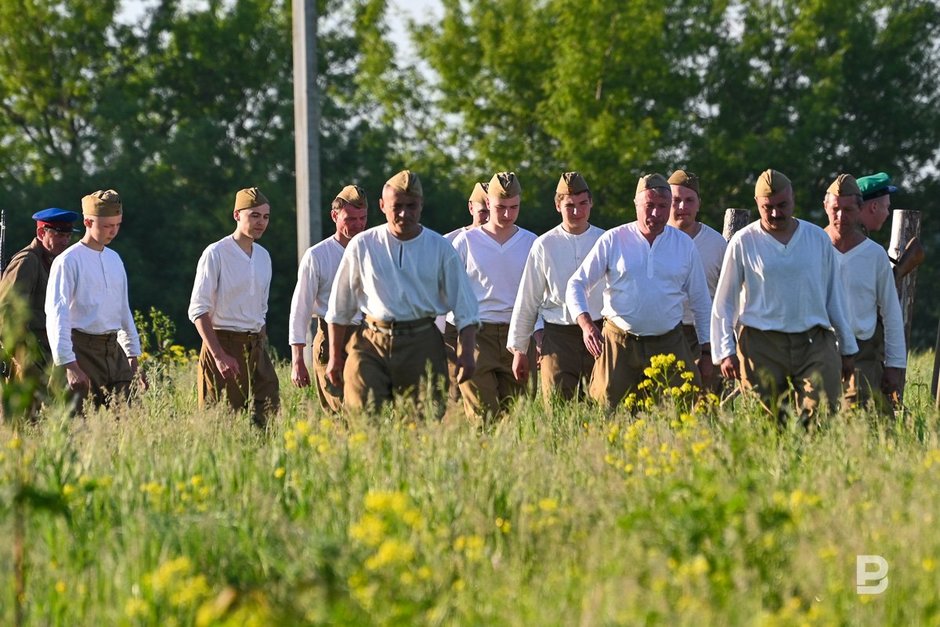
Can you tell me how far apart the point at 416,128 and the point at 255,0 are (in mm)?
6285

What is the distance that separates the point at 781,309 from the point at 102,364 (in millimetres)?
4558

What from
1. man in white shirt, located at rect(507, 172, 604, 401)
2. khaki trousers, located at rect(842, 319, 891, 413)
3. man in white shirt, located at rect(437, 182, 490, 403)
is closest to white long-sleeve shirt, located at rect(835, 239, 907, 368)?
khaki trousers, located at rect(842, 319, 891, 413)

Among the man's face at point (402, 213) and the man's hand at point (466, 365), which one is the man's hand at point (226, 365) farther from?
the man's hand at point (466, 365)

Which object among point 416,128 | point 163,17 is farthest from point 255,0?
point 416,128

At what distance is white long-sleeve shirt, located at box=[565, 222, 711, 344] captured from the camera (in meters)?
10.2

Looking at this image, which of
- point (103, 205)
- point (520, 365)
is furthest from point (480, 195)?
point (103, 205)

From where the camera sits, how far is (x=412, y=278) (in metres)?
9.44

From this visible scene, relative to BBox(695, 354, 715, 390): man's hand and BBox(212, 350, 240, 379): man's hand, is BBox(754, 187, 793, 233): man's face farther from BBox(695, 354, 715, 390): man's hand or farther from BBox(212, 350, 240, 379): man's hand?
BBox(212, 350, 240, 379): man's hand

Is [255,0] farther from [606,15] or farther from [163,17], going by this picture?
[606,15]

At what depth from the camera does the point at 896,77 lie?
45.7 metres

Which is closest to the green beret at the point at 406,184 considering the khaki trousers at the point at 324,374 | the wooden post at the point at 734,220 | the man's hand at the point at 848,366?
the khaki trousers at the point at 324,374

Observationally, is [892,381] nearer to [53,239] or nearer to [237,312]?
[237,312]

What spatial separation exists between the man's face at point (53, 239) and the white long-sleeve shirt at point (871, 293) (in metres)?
5.35

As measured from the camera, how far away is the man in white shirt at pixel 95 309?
1045 cm
